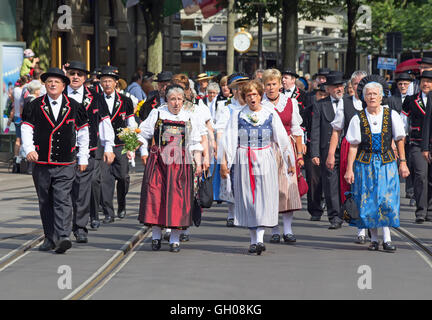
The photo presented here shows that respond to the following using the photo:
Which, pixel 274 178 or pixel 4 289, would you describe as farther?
pixel 274 178

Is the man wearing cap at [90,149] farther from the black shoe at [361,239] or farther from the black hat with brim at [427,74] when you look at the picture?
the black hat with brim at [427,74]

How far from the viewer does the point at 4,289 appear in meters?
8.51

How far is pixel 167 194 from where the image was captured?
11.2 meters

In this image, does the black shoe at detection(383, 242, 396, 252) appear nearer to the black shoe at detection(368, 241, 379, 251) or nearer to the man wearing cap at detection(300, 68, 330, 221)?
the black shoe at detection(368, 241, 379, 251)

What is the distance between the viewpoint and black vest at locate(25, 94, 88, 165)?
10.9 m

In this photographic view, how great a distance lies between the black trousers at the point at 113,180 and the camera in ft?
45.6

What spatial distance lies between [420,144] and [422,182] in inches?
22.3

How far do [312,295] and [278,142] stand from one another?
3.17m

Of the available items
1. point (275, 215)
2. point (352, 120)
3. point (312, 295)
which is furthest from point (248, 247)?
point (312, 295)

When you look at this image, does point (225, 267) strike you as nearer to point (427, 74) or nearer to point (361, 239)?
point (361, 239)

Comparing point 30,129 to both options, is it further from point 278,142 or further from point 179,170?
point 278,142

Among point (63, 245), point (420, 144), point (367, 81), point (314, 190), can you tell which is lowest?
point (63, 245)

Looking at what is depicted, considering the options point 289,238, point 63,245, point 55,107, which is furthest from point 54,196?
point 289,238
